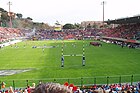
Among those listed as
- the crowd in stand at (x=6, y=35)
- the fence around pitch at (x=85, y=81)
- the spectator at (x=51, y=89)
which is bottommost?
the fence around pitch at (x=85, y=81)

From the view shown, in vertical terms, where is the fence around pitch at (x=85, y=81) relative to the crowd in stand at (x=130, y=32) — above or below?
below

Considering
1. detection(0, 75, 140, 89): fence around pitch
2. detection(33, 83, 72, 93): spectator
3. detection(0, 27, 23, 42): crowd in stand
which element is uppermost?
detection(33, 83, 72, 93): spectator

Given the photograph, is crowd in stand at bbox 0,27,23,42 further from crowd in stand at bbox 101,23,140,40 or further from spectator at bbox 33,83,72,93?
spectator at bbox 33,83,72,93

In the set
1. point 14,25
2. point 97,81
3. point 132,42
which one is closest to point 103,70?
point 97,81

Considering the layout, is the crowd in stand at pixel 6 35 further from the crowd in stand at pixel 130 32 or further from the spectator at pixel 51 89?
the spectator at pixel 51 89

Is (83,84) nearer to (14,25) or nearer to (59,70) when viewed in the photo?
(59,70)

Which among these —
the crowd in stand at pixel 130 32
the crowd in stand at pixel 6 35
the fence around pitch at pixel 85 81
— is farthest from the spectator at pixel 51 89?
the crowd in stand at pixel 6 35

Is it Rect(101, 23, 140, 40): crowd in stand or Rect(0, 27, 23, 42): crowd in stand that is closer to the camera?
Rect(101, 23, 140, 40): crowd in stand

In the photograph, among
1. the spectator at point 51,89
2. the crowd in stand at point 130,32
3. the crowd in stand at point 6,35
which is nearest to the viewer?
the spectator at point 51,89

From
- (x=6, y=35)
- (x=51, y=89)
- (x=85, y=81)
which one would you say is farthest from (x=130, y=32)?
(x=51, y=89)

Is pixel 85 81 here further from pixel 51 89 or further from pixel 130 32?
pixel 130 32

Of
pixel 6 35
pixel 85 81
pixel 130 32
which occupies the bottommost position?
pixel 85 81

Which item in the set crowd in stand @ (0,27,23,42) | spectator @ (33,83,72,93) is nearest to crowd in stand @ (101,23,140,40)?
crowd in stand @ (0,27,23,42)

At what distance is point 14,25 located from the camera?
149125 mm
